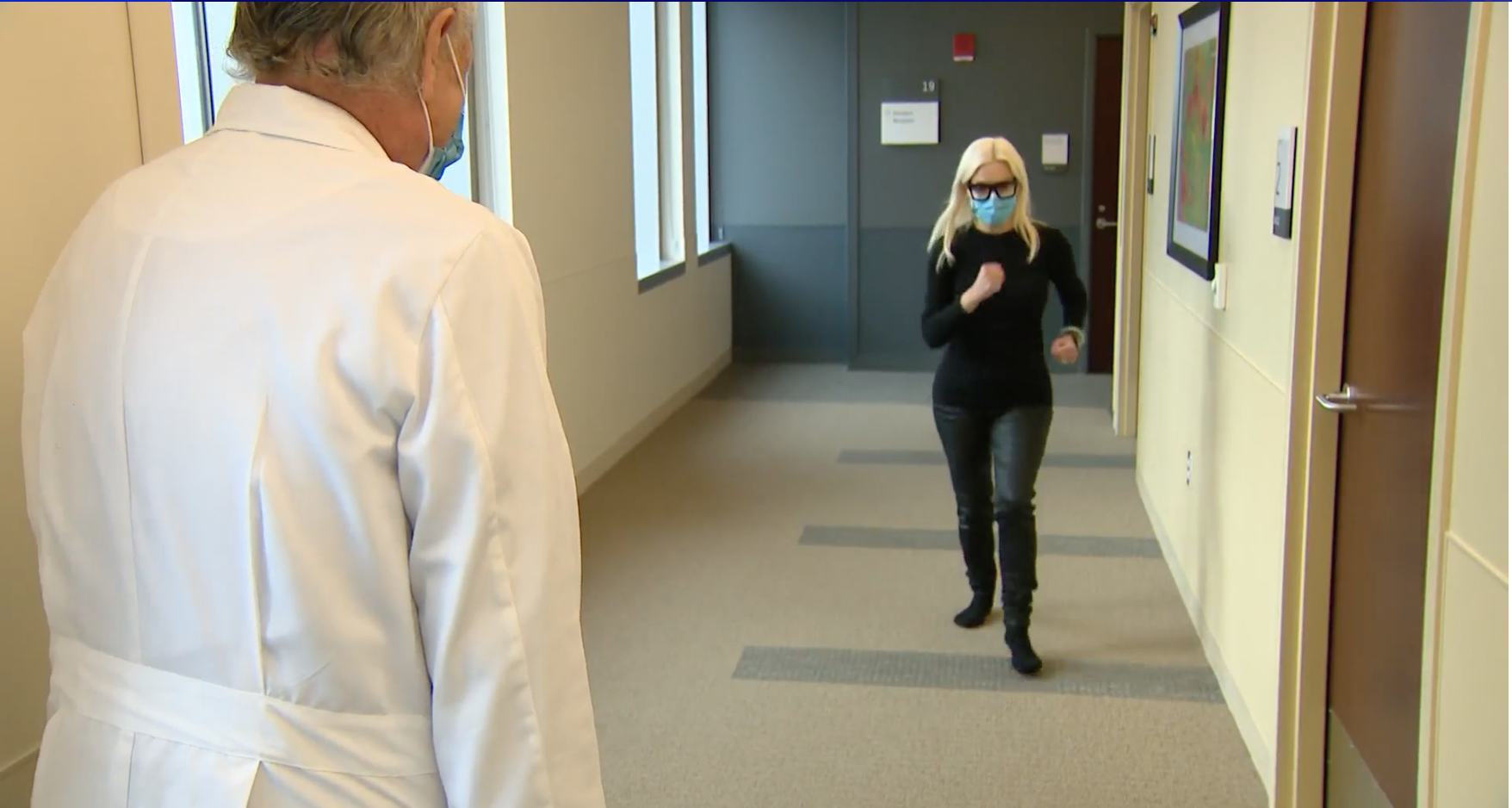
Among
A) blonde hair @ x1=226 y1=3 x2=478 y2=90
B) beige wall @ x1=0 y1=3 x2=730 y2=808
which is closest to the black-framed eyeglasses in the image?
beige wall @ x1=0 y1=3 x2=730 y2=808

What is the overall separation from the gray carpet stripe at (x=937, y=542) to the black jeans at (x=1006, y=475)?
93 cm

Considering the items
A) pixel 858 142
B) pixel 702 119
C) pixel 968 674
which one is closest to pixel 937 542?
pixel 968 674

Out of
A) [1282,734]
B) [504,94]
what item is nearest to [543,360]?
[1282,734]

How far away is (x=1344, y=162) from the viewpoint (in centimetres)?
221

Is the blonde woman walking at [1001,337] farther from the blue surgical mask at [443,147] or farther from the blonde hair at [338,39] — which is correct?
the blonde hair at [338,39]

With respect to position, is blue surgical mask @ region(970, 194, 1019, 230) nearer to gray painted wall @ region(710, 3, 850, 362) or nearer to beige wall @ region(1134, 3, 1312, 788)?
beige wall @ region(1134, 3, 1312, 788)

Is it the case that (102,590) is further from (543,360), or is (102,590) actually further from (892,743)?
(892,743)

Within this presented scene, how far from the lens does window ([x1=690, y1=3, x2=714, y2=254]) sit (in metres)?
7.53

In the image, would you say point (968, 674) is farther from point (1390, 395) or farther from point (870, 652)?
point (1390, 395)

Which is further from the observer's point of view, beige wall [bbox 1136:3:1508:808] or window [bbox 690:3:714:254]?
window [bbox 690:3:714:254]

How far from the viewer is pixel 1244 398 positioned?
2893 mm

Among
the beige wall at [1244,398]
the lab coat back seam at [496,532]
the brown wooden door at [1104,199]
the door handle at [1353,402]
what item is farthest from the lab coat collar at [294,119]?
the brown wooden door at [1104,199]

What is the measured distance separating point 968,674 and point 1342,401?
131cm

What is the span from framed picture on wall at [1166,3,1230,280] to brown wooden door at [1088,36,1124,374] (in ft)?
10.3
